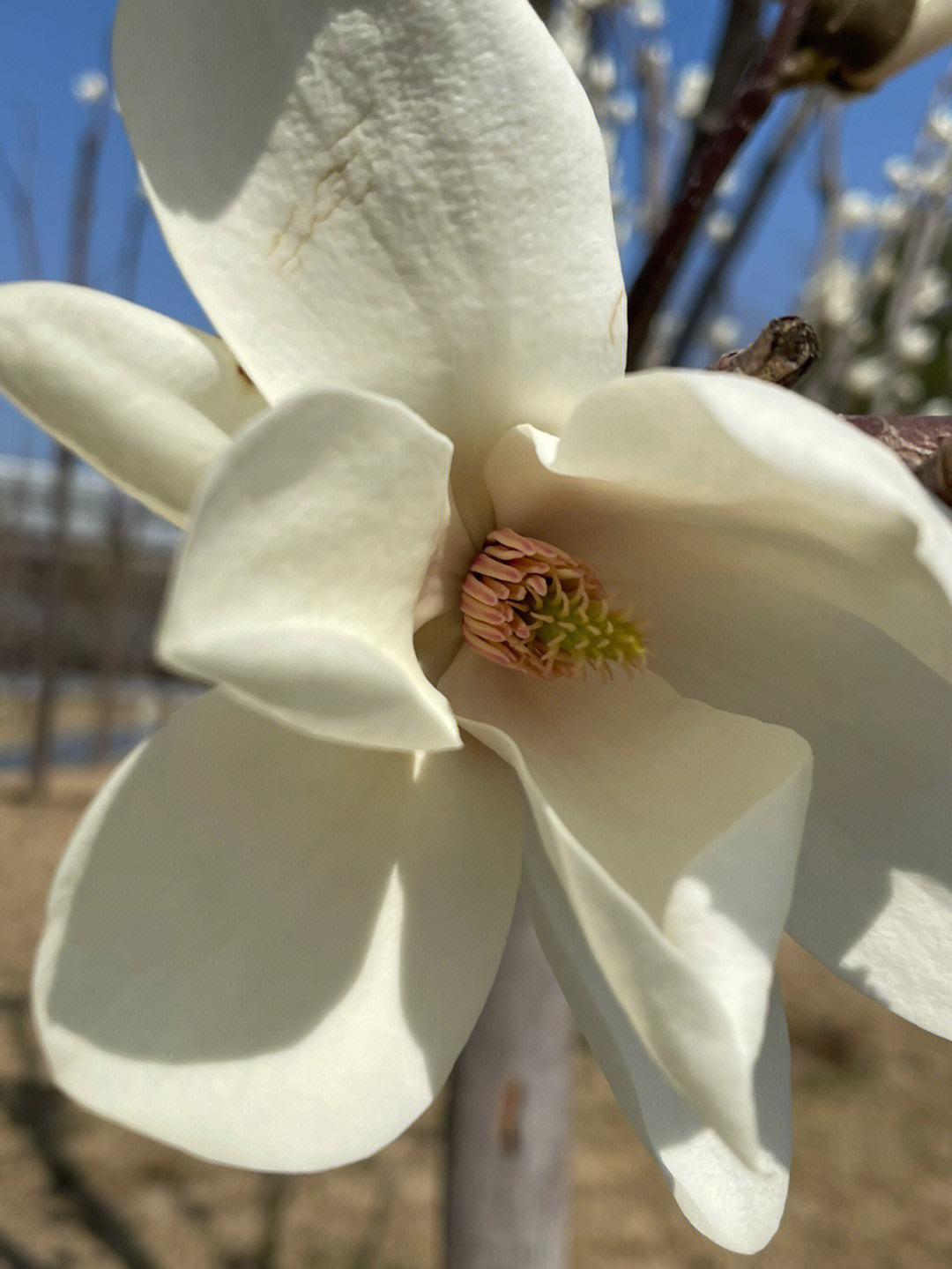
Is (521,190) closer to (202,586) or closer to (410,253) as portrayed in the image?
(410,253)

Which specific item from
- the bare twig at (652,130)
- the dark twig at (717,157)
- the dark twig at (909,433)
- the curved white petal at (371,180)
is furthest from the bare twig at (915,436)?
the bare twig at (652,130)

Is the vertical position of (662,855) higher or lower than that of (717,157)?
lower

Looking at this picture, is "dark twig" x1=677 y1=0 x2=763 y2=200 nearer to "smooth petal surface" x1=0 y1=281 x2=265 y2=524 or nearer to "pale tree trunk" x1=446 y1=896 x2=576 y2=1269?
"smooth petal surface" x1=0 y1=281 x2=265 y2=524

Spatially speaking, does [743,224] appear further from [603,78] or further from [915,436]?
[603,78]

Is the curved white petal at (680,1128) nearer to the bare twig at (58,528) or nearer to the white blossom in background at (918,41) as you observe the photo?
the white blossom in background at (918,41)

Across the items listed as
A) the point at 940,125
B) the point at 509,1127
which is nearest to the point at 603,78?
the point at 940,125
